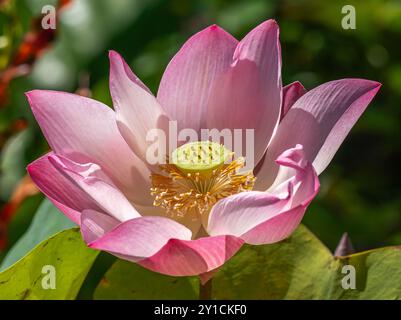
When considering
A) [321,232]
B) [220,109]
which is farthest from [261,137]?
[321,232]

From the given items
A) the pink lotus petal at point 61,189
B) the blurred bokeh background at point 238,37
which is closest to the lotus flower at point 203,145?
the pink lotus petal at point 61,189

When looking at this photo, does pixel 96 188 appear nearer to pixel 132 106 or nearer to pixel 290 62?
pixel 132 106

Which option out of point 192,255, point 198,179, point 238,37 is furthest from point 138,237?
point 238,37

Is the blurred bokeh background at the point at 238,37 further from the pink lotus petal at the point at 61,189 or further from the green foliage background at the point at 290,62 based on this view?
the pink lotus petal at the point at 61,189

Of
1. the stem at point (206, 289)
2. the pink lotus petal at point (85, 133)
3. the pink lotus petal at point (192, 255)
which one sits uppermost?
the pink lotus petal at point (85, 133)

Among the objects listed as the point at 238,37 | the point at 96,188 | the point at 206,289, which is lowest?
the point at 206,289

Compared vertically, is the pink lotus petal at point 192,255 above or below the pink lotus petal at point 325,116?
below

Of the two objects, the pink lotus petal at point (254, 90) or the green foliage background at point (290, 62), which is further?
the green foliage background at point (290, 62)

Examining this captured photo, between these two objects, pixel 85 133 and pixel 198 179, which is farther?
pixel 198 179
